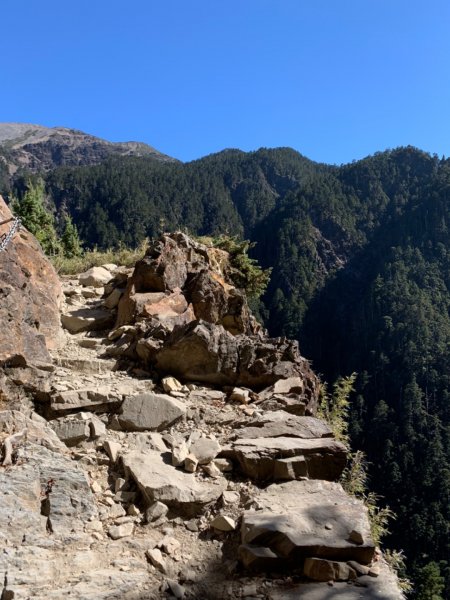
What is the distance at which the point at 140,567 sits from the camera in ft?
9.41

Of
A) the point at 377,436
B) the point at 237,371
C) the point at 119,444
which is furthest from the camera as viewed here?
the point at 377,436

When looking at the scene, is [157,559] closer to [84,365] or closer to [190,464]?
[190,464]

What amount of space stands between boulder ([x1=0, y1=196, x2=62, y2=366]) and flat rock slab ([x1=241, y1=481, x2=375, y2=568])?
2.63m

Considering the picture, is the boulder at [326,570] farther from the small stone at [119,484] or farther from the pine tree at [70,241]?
the pine tree at [70,241]

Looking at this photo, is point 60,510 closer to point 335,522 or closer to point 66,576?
point 66,576

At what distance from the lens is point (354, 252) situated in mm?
129375

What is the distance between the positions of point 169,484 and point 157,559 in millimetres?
621

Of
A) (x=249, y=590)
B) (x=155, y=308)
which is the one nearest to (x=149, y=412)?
(x=249, y=590)

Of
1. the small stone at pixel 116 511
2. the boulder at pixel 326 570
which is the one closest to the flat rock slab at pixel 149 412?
the small stone at pixel 116 511

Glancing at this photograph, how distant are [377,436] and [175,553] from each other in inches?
3020

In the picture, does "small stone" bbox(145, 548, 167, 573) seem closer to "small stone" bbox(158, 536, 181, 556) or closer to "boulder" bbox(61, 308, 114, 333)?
"small stone" bbox(158, 536, 181, 556)

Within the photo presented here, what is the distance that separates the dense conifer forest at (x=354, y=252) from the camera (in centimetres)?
7169

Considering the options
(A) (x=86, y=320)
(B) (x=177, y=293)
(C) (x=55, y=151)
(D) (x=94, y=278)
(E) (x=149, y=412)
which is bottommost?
(E) (x=149, y=412)

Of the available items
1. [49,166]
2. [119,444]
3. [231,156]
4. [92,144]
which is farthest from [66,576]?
[92,144]
